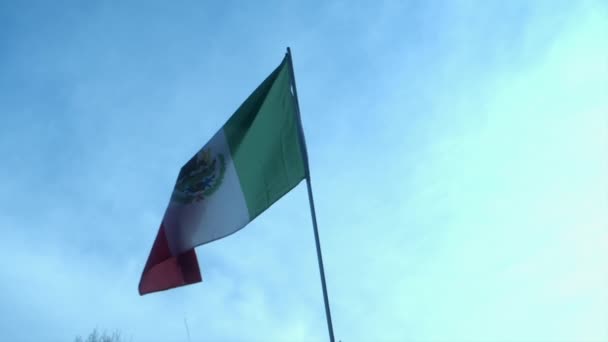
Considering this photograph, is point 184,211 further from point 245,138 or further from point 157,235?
point 245,138

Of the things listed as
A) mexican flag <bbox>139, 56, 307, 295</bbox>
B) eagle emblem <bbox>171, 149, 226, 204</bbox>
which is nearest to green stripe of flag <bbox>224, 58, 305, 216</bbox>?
mexican flag <bbox>139, 56, 307, 295</bbox>

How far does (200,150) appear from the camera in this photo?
406 inches

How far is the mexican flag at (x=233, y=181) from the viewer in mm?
9180

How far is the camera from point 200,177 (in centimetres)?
1004

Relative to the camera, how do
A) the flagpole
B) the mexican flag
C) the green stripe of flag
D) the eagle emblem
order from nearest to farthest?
the flagpole < the green stripe of flag < the mexican flag < the eagle emblem

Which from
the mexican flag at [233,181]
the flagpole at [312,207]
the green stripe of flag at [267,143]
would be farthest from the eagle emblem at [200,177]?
the flagpole at [312,207]

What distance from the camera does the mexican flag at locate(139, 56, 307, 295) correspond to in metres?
9.18

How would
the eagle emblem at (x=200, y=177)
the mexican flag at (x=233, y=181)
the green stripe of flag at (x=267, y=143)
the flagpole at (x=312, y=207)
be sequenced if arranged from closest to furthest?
the flagpole at (x=312, y=207) < the green stripe of flag at (x=267, y=143) < the mexican flag at (x=233, y=181) < the eagle emblem at (x=200, y=177)

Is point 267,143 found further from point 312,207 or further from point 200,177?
point 312,207

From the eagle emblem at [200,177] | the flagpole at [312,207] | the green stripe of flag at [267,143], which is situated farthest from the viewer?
the eagle emblem at [200,177]

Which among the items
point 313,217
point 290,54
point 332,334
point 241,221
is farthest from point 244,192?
point 332,334

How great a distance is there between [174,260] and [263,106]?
3154mm

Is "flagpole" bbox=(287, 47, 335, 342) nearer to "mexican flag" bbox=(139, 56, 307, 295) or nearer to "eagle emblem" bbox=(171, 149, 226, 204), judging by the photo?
"mexican flag" bbox=(139, 56, 307, 295)

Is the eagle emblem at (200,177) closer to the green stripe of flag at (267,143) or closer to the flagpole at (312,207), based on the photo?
the green stripe of flag at (267,143)
